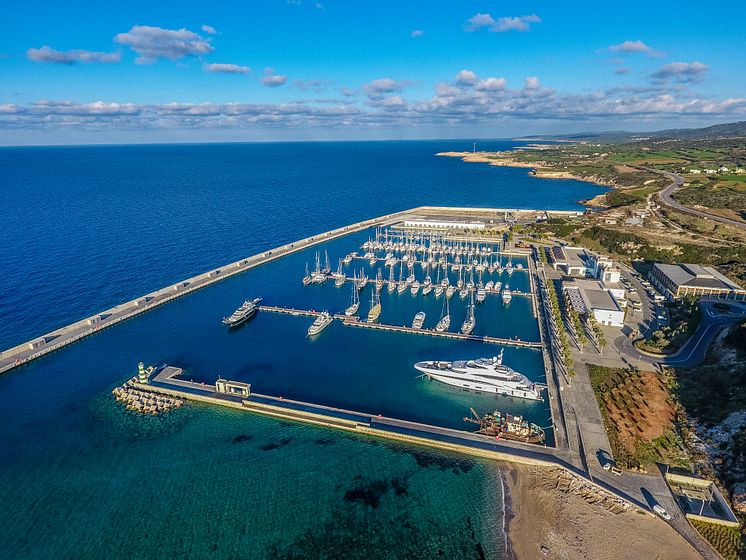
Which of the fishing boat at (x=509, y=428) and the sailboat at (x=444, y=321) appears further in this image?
the sailboat at (x=444, y=321)

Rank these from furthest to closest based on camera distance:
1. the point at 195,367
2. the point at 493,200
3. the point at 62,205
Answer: the point at 493,200, the point at 62,205, the point at 195,367

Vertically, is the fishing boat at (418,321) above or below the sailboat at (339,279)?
above

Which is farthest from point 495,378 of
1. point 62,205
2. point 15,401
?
point 62,205

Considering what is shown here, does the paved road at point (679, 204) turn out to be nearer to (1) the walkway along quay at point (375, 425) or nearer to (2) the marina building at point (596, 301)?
(2) the marina building at point (596, 301)

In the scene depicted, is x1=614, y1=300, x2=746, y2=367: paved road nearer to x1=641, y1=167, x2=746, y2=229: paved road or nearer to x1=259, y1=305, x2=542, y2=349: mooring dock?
x1=259, y1=305, x2=542, y2=349: mooring dock

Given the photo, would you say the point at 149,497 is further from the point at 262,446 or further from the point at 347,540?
the point at 347,540

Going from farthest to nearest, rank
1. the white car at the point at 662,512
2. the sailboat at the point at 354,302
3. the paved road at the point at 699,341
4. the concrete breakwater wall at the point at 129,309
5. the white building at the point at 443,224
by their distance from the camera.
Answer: the white building at the point at 443,224 < the sailboat at the point at 354,302 < the concrete breakwater wall at the point at 129,309 < the paved road at the point at 699,341 < the white car at the point at 662,512

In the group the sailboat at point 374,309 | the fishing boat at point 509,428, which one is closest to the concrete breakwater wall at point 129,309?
the sailboat at point 374,309

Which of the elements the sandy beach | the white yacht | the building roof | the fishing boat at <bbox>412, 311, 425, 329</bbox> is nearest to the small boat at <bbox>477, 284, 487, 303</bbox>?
the fishing boat at <bbox>412, 311, 425, 329</bbox>
